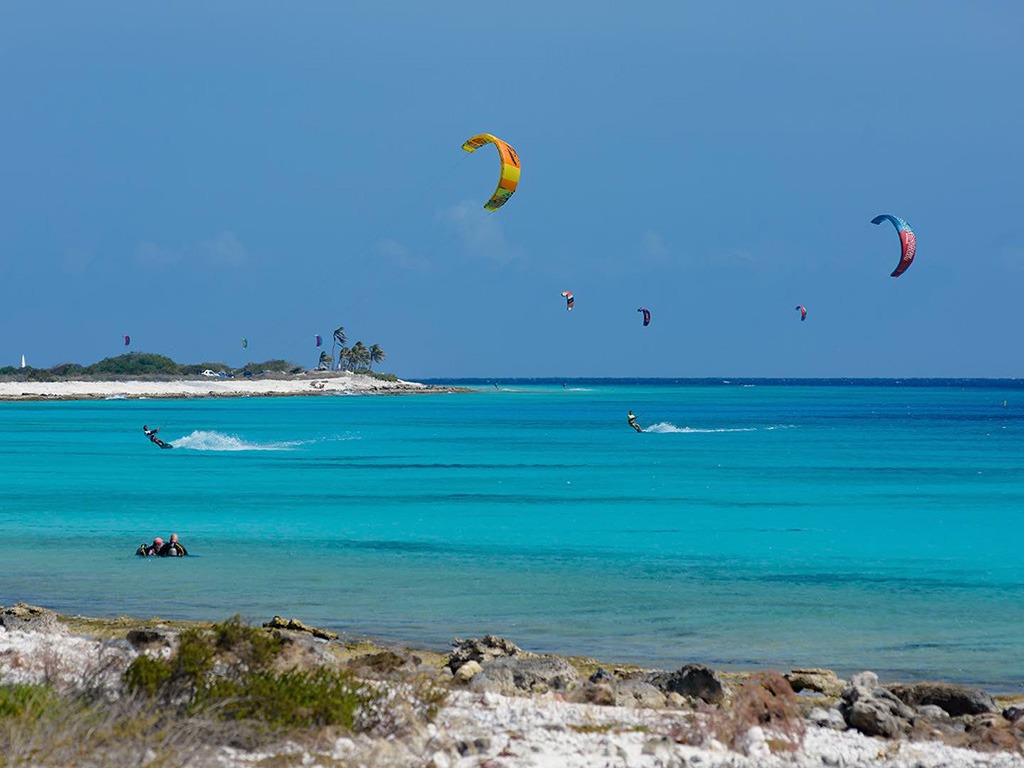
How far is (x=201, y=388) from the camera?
124 metres

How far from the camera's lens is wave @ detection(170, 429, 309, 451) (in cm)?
4694

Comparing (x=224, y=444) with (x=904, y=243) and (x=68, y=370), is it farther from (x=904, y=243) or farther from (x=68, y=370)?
(x=68, y=370)

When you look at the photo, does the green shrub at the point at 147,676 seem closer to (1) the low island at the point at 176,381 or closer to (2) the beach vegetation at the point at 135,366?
(1) the low island at the point at 176,381

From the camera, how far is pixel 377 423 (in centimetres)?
6969

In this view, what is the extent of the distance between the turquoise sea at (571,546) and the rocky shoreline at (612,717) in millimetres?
2254

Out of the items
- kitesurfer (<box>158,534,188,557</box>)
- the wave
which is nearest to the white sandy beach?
the wave

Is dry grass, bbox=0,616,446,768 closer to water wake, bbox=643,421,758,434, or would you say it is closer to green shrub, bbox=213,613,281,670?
green shrub, bbox=213,613,281,670

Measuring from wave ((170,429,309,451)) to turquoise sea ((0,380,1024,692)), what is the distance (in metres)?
1.04

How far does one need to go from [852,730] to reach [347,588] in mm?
9186

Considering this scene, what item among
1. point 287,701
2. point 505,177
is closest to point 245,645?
point 287,701

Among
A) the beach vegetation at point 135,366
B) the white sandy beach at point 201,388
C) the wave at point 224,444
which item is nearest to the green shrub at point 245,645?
the wave at point 224,444

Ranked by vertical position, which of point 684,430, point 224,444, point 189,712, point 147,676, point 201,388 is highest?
point 201,388

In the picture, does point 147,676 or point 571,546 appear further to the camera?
point 571,546

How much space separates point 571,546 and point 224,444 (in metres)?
31.0
